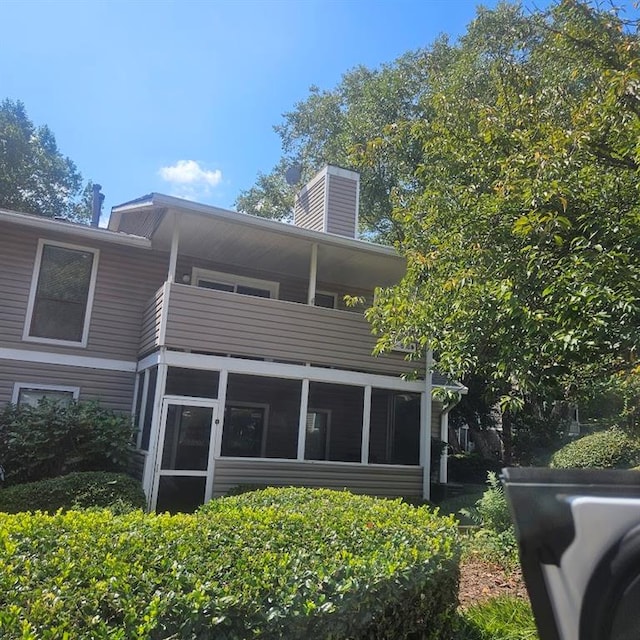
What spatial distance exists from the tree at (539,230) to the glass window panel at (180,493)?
4269mm

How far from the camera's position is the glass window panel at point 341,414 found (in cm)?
1266

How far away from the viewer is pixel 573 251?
646 centimetres

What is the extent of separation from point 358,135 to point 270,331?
43.6ft

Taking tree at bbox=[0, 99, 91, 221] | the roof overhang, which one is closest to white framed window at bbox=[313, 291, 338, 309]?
the roof overhang

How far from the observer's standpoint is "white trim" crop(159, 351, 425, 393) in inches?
403

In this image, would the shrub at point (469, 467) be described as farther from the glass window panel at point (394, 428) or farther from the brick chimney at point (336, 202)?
the brick chimney at point (336, 202)

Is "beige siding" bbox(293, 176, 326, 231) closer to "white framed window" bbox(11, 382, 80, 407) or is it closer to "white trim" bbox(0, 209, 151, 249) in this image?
"white trim" bbox(0, 209, 151, 249)

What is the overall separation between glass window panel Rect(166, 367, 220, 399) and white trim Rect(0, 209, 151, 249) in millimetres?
3236

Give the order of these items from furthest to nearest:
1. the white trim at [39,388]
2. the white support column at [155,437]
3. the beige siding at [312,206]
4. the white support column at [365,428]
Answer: the beige siding at [312,206]
the white support column at [365,428]
the white trim at [39,388]
the white support column at [155,437]

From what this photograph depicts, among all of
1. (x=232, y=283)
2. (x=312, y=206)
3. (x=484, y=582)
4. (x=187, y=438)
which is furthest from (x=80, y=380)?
(x=484, y=582)

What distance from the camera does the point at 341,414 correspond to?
44.2 ft

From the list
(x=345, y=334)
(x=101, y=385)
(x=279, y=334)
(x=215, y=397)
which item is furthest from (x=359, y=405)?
(x=101, y=385)

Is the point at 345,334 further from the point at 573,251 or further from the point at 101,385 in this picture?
the point at 573,251

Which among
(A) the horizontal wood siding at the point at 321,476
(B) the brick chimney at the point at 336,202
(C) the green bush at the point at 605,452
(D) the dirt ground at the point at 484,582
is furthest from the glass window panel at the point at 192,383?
(C) the green bush at the point at 605,452
